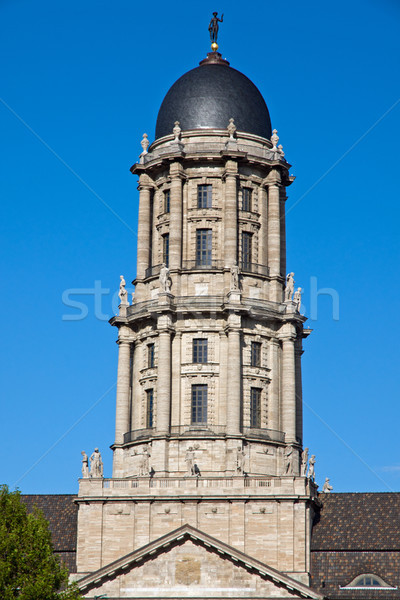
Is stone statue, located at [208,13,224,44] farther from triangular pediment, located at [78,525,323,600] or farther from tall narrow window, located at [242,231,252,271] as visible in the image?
triangular pediment, located at [78,525,323,600]

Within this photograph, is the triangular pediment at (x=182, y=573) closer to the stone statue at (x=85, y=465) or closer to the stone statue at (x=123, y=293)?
the stone statue at (x=85, y=465)

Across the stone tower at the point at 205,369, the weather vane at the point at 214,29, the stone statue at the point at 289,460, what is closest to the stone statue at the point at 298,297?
the stone tower at the point at 205,369

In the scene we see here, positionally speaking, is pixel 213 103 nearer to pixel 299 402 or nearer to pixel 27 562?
pixel 299 402

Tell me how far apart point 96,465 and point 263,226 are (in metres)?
20.6

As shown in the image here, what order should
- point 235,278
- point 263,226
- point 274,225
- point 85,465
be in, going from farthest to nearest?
point 263,226
point 274,225
point 235,278
point 85,465

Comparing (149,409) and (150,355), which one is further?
(150,355)

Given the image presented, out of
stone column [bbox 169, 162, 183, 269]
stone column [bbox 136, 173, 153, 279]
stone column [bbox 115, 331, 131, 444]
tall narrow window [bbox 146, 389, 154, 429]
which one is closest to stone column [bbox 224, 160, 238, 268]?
stone column [bbox 169, 162, 183, 269]

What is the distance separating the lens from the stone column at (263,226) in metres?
100

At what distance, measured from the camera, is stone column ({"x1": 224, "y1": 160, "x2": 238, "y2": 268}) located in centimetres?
9762

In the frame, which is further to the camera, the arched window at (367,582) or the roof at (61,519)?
the roof at (61,519)

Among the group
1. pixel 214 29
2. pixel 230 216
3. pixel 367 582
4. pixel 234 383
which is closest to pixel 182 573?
pixel 367 582

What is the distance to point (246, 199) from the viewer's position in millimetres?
100250

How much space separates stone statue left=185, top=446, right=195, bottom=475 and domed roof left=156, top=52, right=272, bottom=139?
22758 millimetres

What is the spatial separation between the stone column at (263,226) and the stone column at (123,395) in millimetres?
11025
